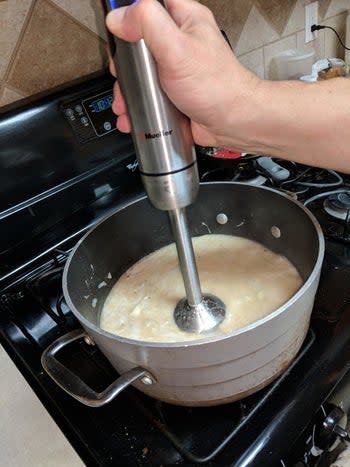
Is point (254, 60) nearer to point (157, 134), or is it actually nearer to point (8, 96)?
point (8, 96)

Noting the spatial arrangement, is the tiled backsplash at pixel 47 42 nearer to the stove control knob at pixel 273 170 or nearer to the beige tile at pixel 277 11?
the beige tile at pixel 277 11

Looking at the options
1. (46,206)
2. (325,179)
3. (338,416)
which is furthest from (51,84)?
(338,416)

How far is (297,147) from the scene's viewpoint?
0.42 meters

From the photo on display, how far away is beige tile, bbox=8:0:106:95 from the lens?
58 cm

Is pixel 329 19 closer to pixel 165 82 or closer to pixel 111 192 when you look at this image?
pixel 111 192

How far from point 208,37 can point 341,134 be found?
0.57 ft

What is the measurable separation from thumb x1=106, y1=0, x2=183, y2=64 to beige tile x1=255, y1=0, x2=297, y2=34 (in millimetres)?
686

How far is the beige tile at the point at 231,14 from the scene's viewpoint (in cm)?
79

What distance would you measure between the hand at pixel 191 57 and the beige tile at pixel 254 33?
565 mm

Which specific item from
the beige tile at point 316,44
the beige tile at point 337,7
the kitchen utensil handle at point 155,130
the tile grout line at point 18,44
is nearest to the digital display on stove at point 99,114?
the tile grout line at point 18,44

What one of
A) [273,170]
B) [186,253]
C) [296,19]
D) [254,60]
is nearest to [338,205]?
[273,170]

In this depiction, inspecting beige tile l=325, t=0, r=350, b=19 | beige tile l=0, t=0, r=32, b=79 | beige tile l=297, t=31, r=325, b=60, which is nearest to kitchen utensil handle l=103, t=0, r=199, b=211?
beige tile l=0, t=0, r=32, b=79

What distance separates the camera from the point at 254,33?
0.88 m

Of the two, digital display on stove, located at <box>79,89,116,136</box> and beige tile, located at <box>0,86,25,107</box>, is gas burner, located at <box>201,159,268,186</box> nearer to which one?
digital display on stove, located at <box>79,89,116,136</box>
